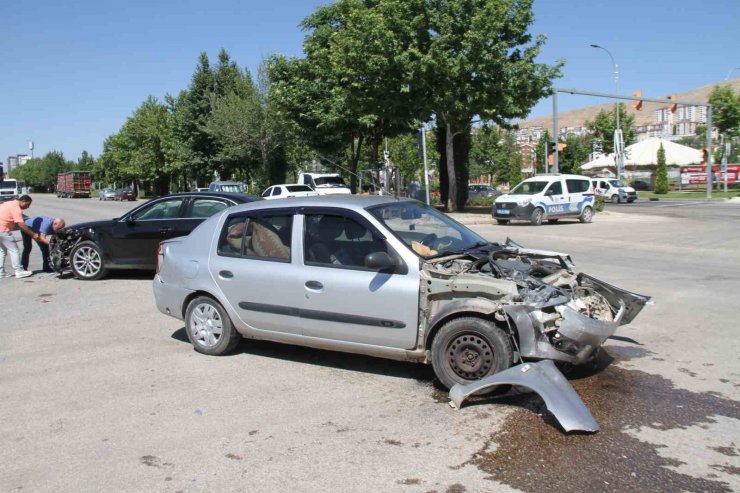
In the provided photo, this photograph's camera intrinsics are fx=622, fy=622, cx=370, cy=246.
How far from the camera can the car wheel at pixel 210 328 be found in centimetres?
622

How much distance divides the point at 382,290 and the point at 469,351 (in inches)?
34.2

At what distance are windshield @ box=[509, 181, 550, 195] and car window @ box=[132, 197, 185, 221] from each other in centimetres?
1613

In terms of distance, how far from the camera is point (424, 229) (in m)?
5.92

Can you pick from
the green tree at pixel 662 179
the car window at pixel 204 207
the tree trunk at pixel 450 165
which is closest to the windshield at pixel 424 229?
the car window at pixel 204 207

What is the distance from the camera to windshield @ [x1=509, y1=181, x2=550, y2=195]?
2400cm

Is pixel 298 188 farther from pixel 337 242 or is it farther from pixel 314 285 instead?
pixel 314 285

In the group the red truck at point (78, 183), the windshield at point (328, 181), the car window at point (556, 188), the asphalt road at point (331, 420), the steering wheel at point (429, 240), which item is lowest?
the asphalt road at point (331, 420)

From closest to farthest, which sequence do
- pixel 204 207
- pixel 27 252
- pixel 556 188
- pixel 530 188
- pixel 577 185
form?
1. pixel 204 207
2. pixel 27 252
3. pixel 556 188
4. pixel 530 188
5. pixel 577 185

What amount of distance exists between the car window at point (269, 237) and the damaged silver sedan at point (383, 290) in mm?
13

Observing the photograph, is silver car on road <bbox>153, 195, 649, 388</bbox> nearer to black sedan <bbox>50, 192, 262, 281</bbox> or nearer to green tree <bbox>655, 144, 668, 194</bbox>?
black sedan <bbox>50, 192, 262, 281</bbox>

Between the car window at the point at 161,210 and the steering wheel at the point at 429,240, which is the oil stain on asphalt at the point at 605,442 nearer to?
the steering wheel at the point at 429,240

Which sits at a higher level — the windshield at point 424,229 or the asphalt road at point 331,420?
the windshield at point 424,229

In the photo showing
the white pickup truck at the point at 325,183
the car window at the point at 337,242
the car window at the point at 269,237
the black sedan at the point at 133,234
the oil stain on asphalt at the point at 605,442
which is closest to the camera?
the oil stain on asphalt at the point at 605,442

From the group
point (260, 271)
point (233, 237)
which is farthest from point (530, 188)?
point (260, 271)
